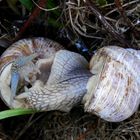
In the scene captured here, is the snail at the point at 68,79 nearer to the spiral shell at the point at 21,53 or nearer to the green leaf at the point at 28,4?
the spiral shell at the point at 21,53

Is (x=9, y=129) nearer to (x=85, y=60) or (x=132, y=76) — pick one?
(x=85, y=60)

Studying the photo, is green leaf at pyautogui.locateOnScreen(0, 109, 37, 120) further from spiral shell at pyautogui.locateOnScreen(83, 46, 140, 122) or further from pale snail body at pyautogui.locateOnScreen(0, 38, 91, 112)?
spiral shell at pyautogui.locateOnScreen(83, 46, 140, 122)

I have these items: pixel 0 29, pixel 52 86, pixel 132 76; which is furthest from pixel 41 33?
pixel 132 76

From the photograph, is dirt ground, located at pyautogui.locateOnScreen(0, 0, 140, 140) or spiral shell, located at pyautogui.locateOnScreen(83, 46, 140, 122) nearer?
spiral shell, located at pyautogui.locateOnScreen(83, 46, 140, 122)

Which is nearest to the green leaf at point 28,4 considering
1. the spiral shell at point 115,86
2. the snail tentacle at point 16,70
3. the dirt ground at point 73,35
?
the dirt ground at point 73,35

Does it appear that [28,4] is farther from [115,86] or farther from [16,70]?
[115,86]

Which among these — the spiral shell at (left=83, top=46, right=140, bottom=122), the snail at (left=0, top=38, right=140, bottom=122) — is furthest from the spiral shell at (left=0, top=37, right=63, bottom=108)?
the spiral shell at (left=83, top=46, right=140, bottom=122)
